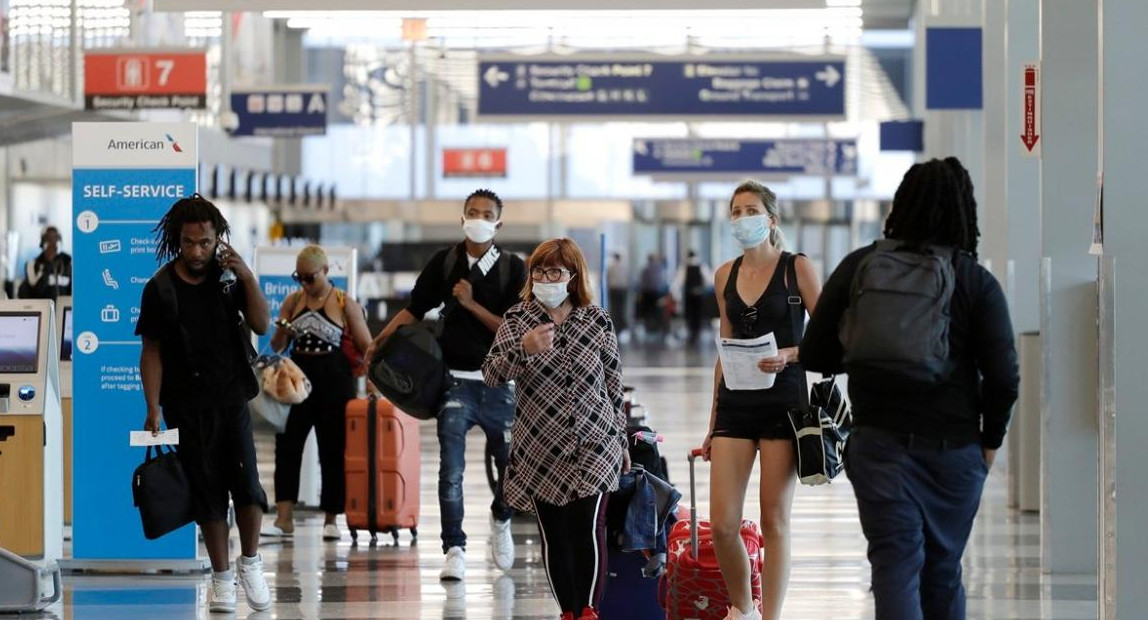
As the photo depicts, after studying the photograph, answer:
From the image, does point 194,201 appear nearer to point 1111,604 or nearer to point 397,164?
point 1111,604

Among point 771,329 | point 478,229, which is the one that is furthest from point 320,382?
point 771,329

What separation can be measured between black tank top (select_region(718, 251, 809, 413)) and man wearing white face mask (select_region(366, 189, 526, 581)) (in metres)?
1.96

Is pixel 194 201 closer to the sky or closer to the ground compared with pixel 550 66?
closer to the ground

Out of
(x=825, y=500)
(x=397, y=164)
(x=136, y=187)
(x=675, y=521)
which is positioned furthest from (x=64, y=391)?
(x=397, y=164)

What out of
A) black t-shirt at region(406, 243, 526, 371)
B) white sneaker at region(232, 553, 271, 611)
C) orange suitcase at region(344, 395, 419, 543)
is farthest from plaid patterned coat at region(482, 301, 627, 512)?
orange suitcase at region(344, 395, 419, 543)

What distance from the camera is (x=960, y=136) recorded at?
1808 cm

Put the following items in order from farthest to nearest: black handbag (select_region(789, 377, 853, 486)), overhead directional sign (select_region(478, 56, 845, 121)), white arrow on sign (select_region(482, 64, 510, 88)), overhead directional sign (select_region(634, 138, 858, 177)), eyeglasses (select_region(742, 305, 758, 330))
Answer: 1. overhead directional sign (select_region(634, 138, 858, 177))
2. white arrow on sign (select_region(482, 64, 510, 88))
3. overhead directional sign (select_region(478, 56, 845, 121))
4. eyeglasses (select_region(742, 305, 758, 330))
5. black handbag (select_region(789, 377, 853, 486))

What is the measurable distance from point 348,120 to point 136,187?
29.7m

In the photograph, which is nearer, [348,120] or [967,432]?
[967,432]

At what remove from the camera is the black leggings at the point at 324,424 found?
9.72 meters

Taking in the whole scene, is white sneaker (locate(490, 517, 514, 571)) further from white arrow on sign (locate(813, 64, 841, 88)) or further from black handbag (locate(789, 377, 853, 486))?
white arrow on sign (locate(813, 64, 841, 88))

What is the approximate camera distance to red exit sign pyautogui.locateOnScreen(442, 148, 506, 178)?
37.4 metres

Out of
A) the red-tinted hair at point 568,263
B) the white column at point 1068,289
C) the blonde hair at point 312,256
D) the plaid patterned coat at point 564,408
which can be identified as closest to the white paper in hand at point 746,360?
the plaid patterned coat at point 564,408

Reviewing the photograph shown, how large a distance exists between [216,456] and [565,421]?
1655 millimetres
